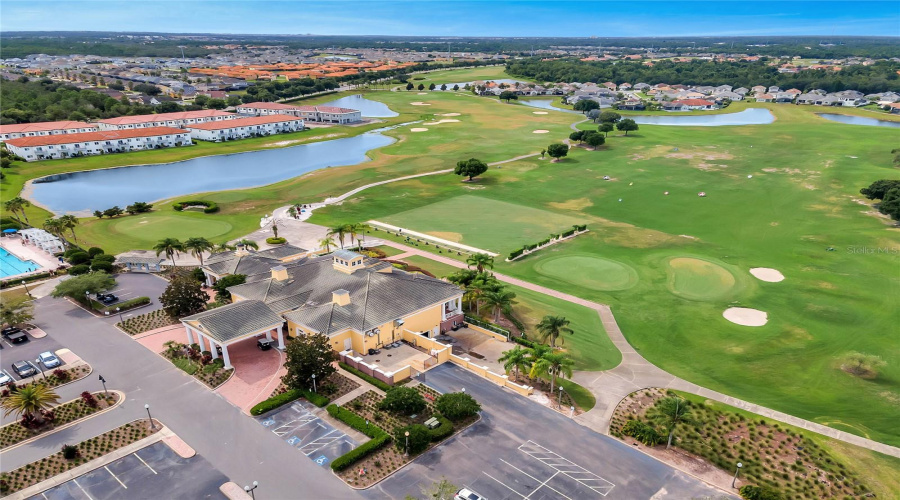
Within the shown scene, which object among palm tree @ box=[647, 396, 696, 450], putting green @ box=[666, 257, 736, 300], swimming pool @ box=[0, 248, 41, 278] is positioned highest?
palm tree @ box=[647, 396, 696, 450]

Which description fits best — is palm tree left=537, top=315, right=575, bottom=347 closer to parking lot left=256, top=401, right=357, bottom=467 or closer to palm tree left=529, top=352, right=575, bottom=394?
palm tree left=529, top=352, right=575, bottom=394

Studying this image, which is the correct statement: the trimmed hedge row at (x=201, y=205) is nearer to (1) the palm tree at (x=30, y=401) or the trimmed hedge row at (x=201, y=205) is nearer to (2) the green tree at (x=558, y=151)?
(1) the palm tree at (x=30, y=401)

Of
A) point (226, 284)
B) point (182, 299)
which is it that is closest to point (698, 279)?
point (226, 284)

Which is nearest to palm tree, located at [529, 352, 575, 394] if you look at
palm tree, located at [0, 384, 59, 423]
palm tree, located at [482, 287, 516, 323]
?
palm tree, located at [482, 287, 516, 323]

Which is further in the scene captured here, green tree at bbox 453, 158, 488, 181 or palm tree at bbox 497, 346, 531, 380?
green tree at bbox 453, 158, 488, 181

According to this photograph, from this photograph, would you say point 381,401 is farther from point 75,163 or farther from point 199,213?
point 75,163

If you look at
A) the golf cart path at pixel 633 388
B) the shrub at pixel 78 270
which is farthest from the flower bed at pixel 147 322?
the golf cart path at pixel 633 388
